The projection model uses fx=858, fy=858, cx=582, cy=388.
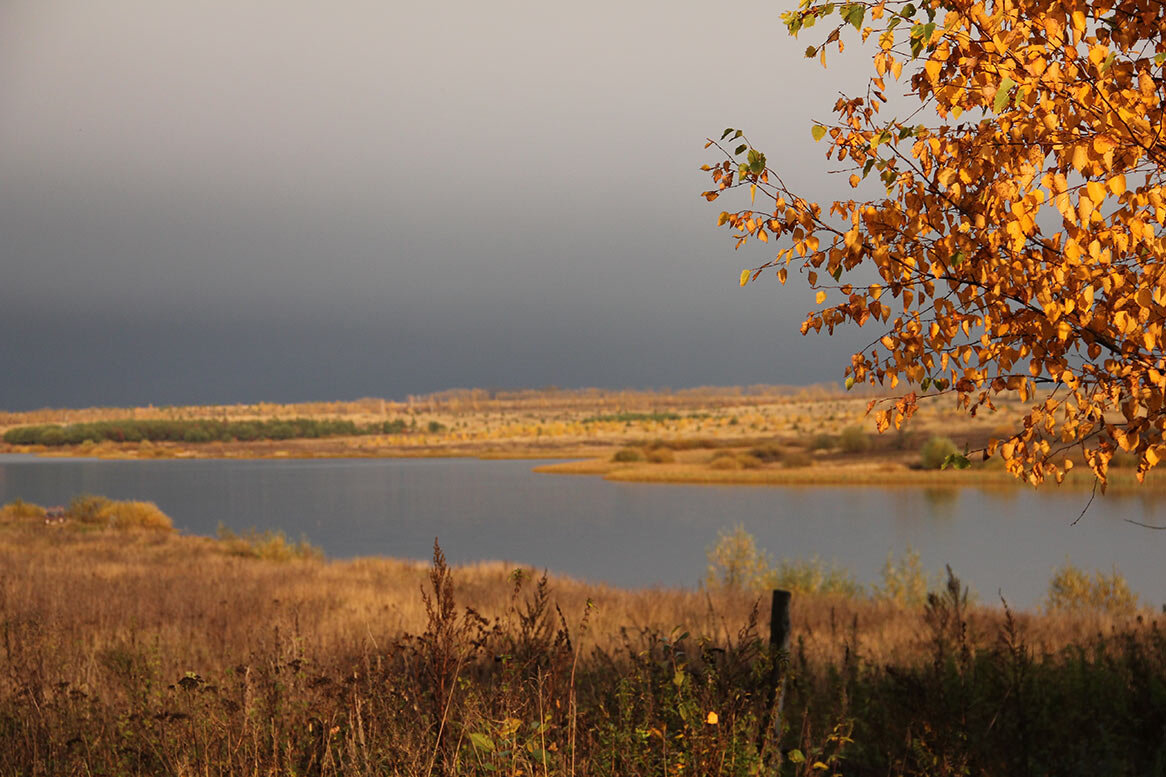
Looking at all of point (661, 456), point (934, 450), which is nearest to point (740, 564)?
point (934, 450)

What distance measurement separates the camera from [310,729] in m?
4.79

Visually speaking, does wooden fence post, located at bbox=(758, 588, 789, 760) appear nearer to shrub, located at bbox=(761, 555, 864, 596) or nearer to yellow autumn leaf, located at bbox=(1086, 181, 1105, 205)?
yellow autumn leaf, located at bbox=(1086, 181, 1105, 205)

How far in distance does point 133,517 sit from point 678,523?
25064mm

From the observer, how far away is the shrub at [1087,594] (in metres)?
17.4

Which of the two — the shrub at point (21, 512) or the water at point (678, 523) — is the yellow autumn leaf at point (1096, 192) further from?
the shrub at point (21, 512)

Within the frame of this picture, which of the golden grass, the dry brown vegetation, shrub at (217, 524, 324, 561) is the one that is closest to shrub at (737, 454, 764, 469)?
shrub at (217, 524, 324, 561)

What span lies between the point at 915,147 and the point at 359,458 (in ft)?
482

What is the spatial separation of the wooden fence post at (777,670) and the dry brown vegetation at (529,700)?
99 millimetres

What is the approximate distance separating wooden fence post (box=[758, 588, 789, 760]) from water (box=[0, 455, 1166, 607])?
50.6 ft

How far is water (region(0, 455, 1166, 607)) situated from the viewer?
31453 millimetres

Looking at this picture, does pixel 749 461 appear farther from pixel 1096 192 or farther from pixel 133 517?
pixel 1096 192

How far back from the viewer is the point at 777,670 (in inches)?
227

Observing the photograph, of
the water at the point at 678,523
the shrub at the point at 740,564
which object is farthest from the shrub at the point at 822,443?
the shrub at the point at 740,564

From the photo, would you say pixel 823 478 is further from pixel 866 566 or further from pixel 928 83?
pixel 928 83
